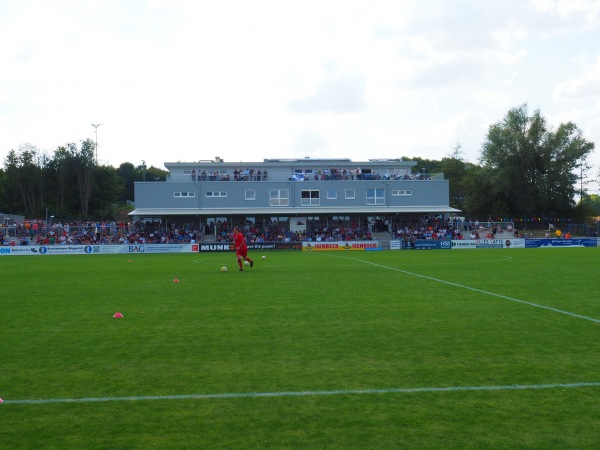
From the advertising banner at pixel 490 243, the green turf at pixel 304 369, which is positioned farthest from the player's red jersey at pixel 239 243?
the advertising banner at pixel 490 243

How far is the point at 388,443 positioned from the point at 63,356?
5.47 m

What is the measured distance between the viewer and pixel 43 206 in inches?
3366

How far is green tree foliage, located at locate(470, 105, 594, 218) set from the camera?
73.8 metres

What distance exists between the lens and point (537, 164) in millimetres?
75188

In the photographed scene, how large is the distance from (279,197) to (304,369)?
51.0 meters

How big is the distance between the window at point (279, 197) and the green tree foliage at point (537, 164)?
104 feet

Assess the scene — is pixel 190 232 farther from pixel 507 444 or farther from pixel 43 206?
pixel 507 444

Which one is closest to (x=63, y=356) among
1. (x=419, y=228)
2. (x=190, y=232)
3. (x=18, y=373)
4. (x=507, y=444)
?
(x=18, y=373)

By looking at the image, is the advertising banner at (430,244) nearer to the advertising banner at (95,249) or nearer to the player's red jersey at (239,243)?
the advertising banner at (95,249)

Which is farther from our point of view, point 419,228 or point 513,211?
point 513,211

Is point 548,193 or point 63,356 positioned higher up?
point 548,193

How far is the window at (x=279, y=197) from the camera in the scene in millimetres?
58219

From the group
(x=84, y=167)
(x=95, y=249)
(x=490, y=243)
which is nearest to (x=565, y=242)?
(x=490, y=243)

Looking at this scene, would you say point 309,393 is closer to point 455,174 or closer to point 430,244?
point 430,244
